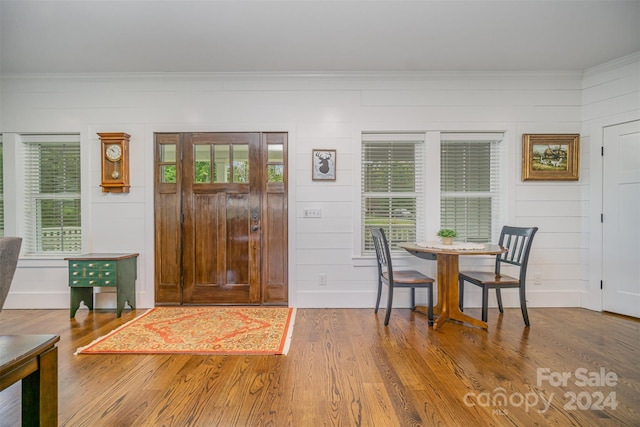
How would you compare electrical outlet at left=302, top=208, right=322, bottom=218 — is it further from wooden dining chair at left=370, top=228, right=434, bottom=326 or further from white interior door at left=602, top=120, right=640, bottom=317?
white interior door at left=602, top=120, right=640, bottom=317

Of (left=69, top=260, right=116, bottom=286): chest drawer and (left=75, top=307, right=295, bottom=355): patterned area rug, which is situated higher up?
(left=69, top=260, right=116, bottom=286): chest drawer

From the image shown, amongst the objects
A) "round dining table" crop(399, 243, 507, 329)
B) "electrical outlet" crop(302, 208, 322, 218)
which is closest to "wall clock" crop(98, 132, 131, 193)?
"electrical outlet" crop(302, 208, 322, 218)

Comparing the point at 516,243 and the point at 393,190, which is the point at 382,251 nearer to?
the point at 393,190

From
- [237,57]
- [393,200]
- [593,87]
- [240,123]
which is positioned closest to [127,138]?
[240,123]

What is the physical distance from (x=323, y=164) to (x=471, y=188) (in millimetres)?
1783

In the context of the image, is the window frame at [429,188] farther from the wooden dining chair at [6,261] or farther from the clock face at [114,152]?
the wooden dining chair at [6,261]

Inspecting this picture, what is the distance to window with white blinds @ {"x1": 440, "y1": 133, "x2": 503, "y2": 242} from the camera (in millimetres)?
3619

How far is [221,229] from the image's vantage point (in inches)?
138

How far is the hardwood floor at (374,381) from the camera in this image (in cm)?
161

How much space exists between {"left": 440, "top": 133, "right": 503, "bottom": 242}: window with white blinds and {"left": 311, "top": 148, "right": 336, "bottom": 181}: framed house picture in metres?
1.31

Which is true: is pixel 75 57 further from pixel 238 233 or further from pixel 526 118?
pixel 526 118

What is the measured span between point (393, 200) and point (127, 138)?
3.13 m

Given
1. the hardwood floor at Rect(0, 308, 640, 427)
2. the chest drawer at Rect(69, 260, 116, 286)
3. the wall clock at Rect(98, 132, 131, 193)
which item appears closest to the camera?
the hardwood floor at Rect(0, 308, 640, 427)

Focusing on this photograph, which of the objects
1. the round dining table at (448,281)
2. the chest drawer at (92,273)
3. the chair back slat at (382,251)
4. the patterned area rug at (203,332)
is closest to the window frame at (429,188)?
the chair back slat at (382,251)
